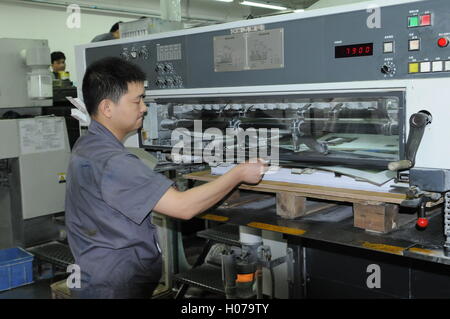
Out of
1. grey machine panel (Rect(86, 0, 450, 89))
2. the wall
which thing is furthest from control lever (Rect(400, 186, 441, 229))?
the wall

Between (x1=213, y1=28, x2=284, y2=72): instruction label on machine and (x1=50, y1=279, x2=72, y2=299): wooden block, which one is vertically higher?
(x1=213, y1=28, x2=284, y2=72): instruction label on machine

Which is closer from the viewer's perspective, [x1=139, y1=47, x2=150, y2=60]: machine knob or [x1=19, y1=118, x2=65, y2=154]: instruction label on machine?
[x1=139, y1=47, x2=150, y2=60]: machine knob

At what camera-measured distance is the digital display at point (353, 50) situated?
143 centimetres

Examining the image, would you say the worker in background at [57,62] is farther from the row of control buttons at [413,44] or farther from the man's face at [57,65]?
the row of control buttons at [413,44]

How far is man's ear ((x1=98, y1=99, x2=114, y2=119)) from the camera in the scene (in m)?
1.61

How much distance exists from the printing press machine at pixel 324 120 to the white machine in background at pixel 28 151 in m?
1.27

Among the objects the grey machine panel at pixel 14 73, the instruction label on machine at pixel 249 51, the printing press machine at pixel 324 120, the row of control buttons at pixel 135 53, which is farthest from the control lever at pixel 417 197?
the grey machine panel at pixel 14 73

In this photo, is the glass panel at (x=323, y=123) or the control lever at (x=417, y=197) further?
the glass panel at (x=323, y=123)

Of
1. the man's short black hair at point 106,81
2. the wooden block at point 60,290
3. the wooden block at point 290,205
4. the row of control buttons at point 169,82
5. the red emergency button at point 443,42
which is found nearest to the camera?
the red emergency button at point 443,42

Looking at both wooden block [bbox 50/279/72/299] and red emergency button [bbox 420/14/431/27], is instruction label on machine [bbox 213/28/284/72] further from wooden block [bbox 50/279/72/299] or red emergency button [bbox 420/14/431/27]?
wooden block [bbox 50/279/72/299]

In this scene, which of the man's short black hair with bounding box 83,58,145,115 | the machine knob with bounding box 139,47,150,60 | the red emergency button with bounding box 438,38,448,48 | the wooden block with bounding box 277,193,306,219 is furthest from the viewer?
the machine knob with bounding box 139,47,150,60

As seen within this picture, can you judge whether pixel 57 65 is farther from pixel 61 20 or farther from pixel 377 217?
pixel 377 217
